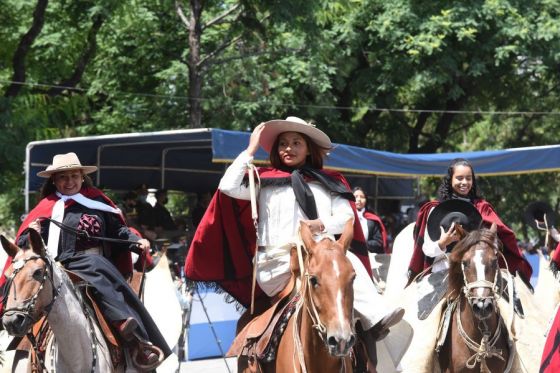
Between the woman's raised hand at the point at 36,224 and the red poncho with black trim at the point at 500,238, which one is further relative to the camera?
the red poncho with black trim at the point at 500,238

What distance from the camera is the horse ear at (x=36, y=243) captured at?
23.1 feet

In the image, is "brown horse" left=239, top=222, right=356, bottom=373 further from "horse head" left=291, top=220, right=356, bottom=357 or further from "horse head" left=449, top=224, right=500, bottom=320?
→ "horse head" left=449, top=224, right=500, bottom=320

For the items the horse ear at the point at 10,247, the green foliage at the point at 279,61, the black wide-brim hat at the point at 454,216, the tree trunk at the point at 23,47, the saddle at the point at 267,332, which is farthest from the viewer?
the green foliage at the point at 279,61

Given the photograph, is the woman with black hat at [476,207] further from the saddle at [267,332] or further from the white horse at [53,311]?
the white horse at [53,311]

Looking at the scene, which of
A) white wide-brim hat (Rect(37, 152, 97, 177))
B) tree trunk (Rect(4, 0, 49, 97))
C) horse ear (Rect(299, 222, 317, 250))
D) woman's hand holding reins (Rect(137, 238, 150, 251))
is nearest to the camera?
horse ear (Rect(299, 222, 317, 250))

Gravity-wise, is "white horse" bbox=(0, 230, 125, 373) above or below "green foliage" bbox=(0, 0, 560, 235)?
below

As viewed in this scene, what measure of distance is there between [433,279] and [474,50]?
16.8 m

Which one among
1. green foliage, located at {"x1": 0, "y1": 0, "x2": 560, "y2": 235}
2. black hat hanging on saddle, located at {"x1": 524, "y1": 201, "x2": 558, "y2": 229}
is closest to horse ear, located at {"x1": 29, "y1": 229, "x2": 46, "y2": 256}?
black hat hanging on saddle, located at {"x1": 524, "y1": 201, "x2": 558, "y2": 229}

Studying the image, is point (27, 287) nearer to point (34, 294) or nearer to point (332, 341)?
point (34, 294)

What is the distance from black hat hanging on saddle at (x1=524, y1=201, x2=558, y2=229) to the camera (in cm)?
1145

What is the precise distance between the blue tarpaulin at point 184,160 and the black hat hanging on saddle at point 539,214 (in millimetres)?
3865

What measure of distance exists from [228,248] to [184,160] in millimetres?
10506

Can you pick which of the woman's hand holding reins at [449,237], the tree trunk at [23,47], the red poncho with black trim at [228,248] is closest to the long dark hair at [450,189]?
the woman's hand holding reins at [449,237]

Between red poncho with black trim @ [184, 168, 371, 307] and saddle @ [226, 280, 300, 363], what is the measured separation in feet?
1.65
